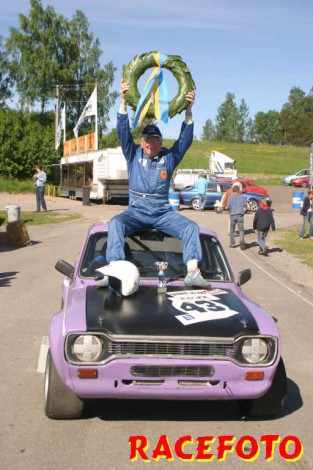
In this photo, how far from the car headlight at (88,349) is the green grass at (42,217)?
780 inches

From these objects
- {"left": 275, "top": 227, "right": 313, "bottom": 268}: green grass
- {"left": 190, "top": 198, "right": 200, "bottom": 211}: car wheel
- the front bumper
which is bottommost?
{"left": 275, "top": 227, "right": 313, "bottom": 268}: green grass

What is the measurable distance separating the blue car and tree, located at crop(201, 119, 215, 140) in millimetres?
109344

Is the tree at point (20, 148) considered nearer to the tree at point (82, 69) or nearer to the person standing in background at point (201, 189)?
the tree at point (82, 69)

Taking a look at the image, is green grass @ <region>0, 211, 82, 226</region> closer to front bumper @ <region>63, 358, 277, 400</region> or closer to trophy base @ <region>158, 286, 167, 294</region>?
trophy base @ <region>158, 286, 167, 294</region>

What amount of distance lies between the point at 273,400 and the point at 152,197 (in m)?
2.51

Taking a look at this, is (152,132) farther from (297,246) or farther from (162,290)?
(297,246)

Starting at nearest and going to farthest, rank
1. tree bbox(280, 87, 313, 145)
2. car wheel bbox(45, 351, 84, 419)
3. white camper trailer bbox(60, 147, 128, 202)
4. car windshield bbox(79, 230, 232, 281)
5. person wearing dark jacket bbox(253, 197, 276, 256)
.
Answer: car wheel bbox(45, 351, 84, 419)
car windshield bbox(79, 230, 232, 281)
person wearing dark jacket bbox(253, 197, 276, 256)
white camper trailer bbox(60, 147, 128, 202)
tree bbox(280, 87, 313, 145)

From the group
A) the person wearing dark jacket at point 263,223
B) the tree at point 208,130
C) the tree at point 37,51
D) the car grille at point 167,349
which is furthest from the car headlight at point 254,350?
the tree at point 208,130

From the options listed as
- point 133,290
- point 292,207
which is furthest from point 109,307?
point 292,207

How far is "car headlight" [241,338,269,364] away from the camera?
4230 millimetres

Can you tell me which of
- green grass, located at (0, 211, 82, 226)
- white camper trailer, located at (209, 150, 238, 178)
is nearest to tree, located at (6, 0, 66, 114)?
white camper trailer, located at (209, 150, 238, 178)

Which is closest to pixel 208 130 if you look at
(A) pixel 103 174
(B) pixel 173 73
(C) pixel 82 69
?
(C) pixel 82 69

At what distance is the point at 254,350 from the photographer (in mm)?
4250

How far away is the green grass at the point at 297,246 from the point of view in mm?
16656
